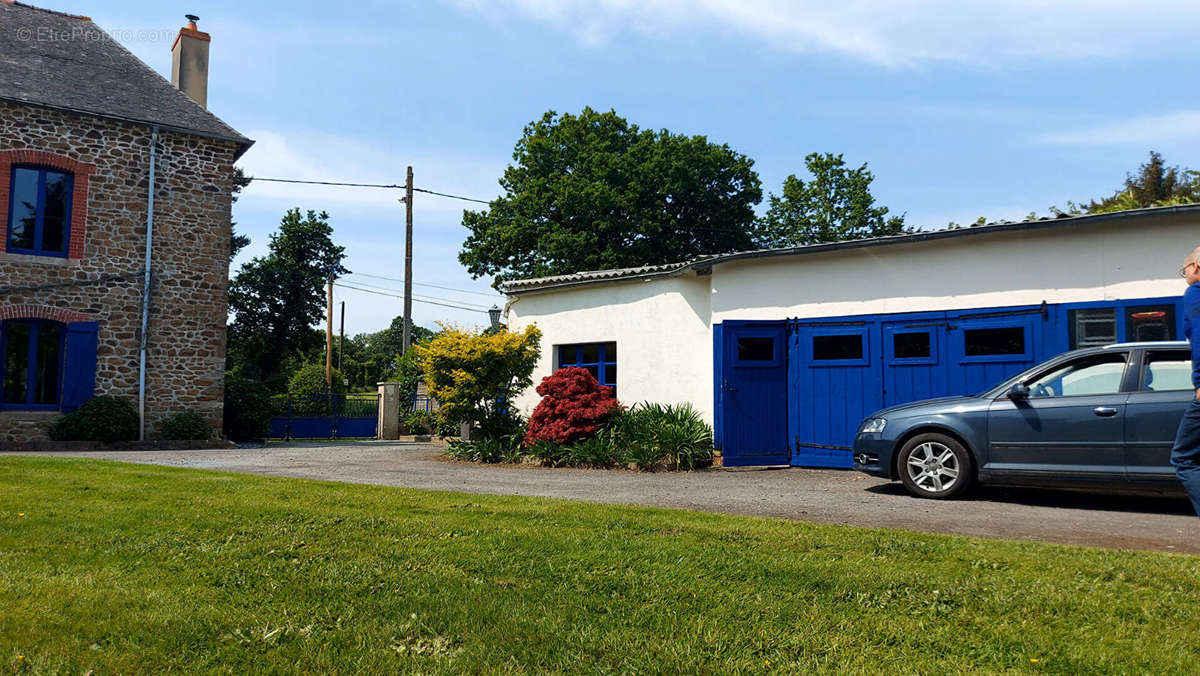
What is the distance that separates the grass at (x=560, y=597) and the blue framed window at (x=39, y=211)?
13.9 metres

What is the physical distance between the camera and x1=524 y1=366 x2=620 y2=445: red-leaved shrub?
13.2 metres

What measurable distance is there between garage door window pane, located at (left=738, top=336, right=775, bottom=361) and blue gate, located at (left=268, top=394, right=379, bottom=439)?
56.1ft

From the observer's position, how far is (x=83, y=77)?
19.1 m

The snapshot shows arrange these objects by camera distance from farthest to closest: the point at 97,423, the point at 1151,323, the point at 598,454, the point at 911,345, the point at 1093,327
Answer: the point at 97,423
the point at 598,454
the point at 911,345
the point at 1093,327
the point at 1151,323

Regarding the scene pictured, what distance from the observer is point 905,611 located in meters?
3.78

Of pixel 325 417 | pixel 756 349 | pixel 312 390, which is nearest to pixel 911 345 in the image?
pixel 756 349

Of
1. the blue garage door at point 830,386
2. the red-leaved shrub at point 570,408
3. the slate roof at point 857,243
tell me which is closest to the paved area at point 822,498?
the blue garage door at point 830,386

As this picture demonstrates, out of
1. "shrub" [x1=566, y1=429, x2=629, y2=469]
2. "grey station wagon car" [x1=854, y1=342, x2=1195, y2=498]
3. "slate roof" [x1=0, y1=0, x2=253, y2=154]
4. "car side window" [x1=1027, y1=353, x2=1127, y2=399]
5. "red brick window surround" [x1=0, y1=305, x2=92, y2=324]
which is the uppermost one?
"slate roof" [x1=0, y1=0, x2=253, y2=154]

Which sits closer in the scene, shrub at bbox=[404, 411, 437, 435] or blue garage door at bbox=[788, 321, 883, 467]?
blue garage door at bbox=[788, 321, 883, 467]

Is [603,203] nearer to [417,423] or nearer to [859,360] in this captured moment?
[417,423]

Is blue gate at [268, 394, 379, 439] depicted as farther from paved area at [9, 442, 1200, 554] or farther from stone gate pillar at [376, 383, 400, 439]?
paved area at [9, 442, 1200, 554]

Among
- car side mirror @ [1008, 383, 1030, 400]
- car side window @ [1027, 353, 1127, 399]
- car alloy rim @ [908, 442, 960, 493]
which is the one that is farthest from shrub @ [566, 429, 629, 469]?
car side window @ [1027, 353, 1127, 399]

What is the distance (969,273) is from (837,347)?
2.04 metres

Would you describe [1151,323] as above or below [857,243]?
below
